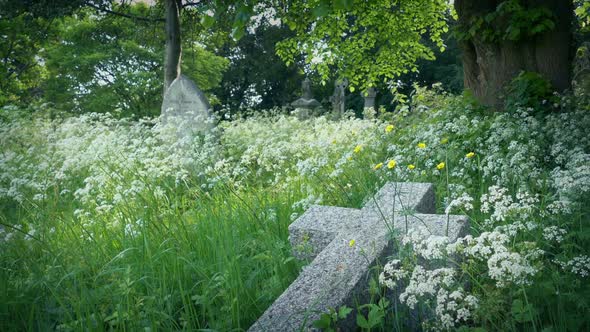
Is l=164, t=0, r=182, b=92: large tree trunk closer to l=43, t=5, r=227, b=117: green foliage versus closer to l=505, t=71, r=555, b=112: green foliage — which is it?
l=43, t=5, r=227, b=117: green foliage

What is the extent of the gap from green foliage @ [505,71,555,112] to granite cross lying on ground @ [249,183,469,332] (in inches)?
168

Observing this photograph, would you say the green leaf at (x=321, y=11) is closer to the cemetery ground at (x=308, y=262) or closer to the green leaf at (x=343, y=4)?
the green leaf at (x=343, y=4)

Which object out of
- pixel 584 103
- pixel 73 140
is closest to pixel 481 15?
pixel 584 103

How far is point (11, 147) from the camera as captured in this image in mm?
9164

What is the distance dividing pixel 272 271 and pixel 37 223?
2.54 metres

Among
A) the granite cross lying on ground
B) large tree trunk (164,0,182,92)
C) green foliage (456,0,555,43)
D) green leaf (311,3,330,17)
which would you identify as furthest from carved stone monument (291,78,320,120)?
green leaf (311,3,330,17)

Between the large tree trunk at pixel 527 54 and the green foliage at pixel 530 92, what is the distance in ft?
1.44

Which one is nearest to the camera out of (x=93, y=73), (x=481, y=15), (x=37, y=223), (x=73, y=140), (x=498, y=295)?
(x=498, y=295)

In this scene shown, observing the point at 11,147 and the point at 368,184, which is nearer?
the point at 368,184

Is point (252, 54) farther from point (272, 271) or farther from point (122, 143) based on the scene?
point (272, 271)

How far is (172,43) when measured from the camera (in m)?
16.2

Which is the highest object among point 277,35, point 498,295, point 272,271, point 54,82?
point 277,35

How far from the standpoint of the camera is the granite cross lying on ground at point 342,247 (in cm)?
249

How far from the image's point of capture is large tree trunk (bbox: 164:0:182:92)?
1585cm
